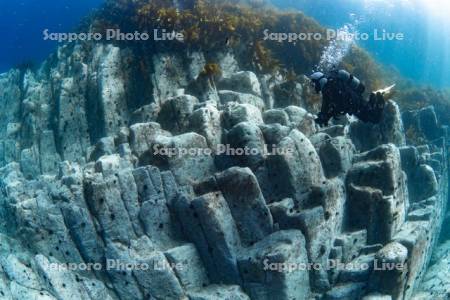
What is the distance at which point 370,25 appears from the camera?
5694 centimetres

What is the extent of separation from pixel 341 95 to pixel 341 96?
35 millimetres

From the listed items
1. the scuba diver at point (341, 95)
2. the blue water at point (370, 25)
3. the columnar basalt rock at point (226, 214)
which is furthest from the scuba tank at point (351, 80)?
the blue water at point (370, 25)

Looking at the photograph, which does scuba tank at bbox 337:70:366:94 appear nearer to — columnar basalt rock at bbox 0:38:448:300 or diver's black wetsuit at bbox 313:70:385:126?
diver's black wetsuit at bbox 313:70:385:126

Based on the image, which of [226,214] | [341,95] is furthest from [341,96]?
[226,214]

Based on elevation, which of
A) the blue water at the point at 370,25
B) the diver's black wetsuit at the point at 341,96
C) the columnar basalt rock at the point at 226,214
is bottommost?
the columnar basalt rock at the point at 226,214

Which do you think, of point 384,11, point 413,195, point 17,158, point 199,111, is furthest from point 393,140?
point 384,11

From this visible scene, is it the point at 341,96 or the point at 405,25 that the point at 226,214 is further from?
the point at 405,25

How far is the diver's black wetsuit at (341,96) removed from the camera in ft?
35.4

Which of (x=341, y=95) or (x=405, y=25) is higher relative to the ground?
(x=405, y=25)

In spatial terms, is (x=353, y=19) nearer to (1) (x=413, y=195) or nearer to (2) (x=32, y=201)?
(1) (x=413, y=195)

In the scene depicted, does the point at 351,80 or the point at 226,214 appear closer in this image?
Result: the point at 226,214

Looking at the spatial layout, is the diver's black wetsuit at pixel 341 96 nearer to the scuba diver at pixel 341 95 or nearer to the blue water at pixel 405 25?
A: the scuba diver at pixel 341 95

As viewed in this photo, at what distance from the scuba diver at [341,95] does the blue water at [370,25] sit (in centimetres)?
2006

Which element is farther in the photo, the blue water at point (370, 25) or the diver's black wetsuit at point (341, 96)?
the blue water at point (370, 25)
